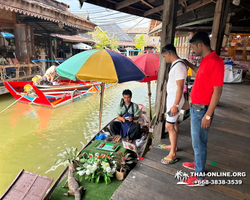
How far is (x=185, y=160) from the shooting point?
8.46ft

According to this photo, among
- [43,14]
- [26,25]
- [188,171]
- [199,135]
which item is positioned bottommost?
[188,171]

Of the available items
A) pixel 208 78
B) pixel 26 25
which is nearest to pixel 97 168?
pixel 208 78

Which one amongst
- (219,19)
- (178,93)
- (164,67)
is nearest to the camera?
(178,93)

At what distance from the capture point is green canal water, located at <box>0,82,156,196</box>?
3952 mm

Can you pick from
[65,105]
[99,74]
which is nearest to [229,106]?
[99,74]

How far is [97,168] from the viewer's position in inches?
104

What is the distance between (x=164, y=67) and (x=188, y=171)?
165 cm

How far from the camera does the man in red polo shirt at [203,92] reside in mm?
1730

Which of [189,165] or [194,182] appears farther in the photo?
[189,165]

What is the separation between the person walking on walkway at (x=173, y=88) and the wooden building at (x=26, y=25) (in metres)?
7.21

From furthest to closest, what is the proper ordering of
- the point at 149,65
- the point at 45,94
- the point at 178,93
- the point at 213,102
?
the point at 45,94
the point at 149,65
the point at 178,93
the point at 213,102

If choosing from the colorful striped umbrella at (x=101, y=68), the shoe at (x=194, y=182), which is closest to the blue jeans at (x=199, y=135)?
the shoe at (x=194, y=182)

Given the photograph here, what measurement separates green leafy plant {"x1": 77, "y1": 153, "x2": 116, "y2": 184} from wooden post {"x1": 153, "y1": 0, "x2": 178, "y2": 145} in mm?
981

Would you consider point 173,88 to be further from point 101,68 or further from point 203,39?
point 101,68
